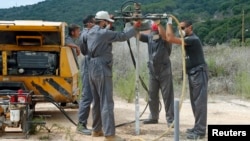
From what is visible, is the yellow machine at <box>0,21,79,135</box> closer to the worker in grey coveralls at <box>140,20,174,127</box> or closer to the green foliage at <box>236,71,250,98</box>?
the worker in grey coveralls at <box>140,20,174,127</box>

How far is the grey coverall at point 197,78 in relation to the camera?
8.92 metres

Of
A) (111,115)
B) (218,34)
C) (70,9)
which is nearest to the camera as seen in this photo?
(111,115)

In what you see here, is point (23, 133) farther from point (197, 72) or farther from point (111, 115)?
point (197, 72)

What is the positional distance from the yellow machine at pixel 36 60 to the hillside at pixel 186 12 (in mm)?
17735

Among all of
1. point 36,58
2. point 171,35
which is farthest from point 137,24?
point 36,58

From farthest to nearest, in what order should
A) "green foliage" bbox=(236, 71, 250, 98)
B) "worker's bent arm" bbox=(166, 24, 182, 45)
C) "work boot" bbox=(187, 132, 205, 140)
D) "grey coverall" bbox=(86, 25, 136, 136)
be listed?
"green foliage" bbox=(236, 71, 250, 98)
"work boot" bbox=(187, 132, 205, 140)
"worker's bent arm" bbox=(166, 24, 182, 45)
"grey coverall" bbox=(86, 25, 136, 136)

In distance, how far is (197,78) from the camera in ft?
29.3

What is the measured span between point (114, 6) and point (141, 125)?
24.7 m

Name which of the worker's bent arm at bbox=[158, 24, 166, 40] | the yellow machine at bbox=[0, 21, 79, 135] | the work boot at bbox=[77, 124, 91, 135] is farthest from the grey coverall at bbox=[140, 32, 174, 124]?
the yellow machine at bbox=[0, 21, 79, 135]

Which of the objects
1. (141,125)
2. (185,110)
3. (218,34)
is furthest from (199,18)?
(141,125)

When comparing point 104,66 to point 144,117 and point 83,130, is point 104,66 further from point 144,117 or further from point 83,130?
point 144,117

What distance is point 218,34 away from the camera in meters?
29.3

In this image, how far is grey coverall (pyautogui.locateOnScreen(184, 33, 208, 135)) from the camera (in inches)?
351

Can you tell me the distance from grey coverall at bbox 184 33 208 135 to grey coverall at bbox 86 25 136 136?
0.97 m
